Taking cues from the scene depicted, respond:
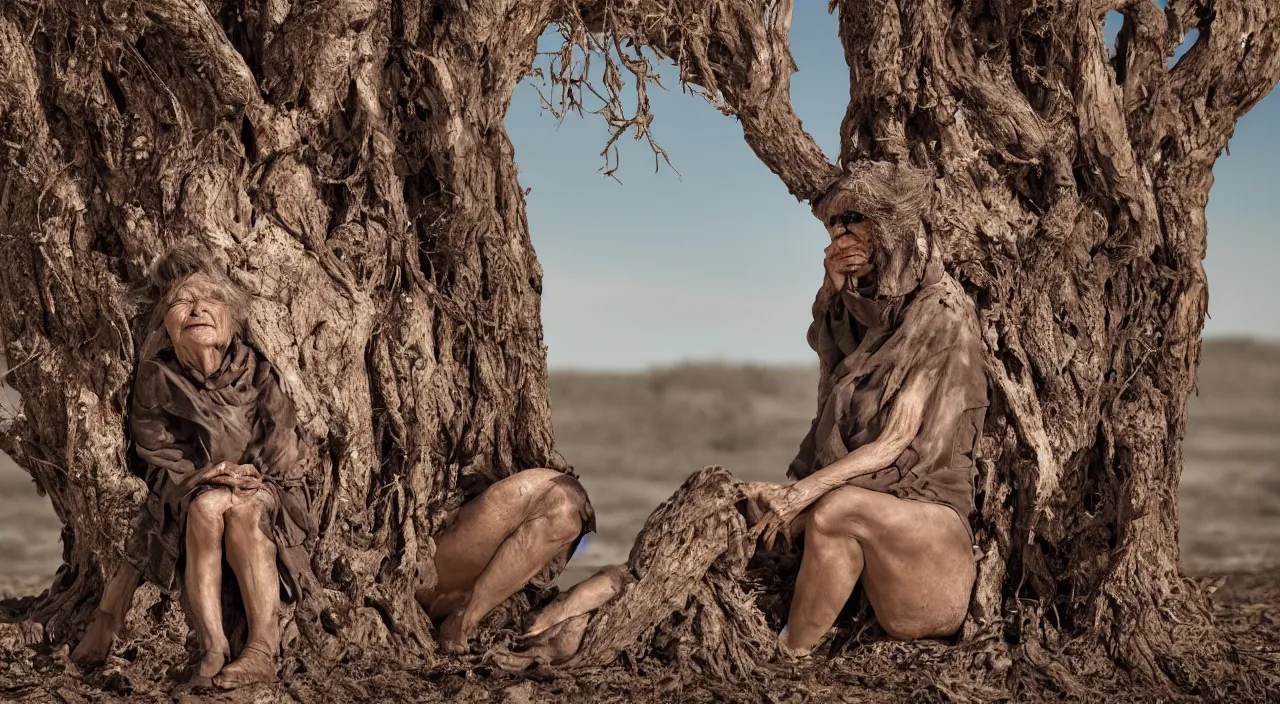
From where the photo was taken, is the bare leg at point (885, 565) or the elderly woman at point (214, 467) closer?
the elderly woman at point (214, 467)

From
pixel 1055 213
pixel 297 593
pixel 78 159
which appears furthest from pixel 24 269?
pixel 1055 213

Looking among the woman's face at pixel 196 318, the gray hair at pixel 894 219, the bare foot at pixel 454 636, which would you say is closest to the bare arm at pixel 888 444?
the gray hair at pixel 894 219

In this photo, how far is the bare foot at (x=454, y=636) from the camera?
6.60 metres

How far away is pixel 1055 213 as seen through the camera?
6.98 metres

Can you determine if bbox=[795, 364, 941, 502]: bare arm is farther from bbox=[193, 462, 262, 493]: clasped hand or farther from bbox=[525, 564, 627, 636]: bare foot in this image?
bbox=[193, 462, 262, 493]: clasped hand

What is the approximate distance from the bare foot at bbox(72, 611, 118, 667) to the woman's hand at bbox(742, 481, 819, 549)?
261 cm

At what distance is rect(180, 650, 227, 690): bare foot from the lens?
19.1 feet

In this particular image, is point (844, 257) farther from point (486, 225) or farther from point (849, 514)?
point (486, 225)

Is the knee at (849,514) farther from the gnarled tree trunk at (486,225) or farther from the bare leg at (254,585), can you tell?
the bare leg at (254,585)

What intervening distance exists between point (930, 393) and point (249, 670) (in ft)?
9.52

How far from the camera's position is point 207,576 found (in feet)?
19.4

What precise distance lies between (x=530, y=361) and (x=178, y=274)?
1.55 meters

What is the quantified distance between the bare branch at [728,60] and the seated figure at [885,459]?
1.71 ft

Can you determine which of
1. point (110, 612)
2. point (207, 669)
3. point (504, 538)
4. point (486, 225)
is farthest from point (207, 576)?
point (486, 225)
